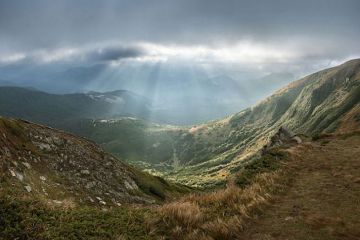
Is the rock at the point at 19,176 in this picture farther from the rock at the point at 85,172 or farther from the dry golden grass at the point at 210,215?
the dry golden grass at the point at 210,215

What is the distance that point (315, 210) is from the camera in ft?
47.9

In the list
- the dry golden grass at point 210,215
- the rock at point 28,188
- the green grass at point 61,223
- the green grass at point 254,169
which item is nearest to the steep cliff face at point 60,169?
the rock at point 28,188

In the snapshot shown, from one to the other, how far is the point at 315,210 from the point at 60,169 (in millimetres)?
28868

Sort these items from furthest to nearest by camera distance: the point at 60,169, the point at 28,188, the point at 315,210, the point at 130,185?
the point at 130,185 < the point at 60,169 < the point at 28,188 < the point at 315,210

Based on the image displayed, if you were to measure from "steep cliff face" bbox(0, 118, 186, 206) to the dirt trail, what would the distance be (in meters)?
15.9

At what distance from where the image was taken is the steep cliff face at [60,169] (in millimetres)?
28906

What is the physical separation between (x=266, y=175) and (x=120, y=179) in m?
27.6

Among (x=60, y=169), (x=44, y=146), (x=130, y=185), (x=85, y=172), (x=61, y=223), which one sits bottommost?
(x=130, y=185)

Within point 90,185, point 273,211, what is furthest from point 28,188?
point 273,211

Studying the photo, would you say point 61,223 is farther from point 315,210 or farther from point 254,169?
point 254,169

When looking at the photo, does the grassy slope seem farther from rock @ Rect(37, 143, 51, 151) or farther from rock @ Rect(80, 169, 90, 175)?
rock @ Rect(37, 143, 51, 151)

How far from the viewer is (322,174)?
24297 mm

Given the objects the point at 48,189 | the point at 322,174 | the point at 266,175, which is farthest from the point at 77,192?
the point at 322,174

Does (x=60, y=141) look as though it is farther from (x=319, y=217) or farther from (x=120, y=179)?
(x=319, y=217)
